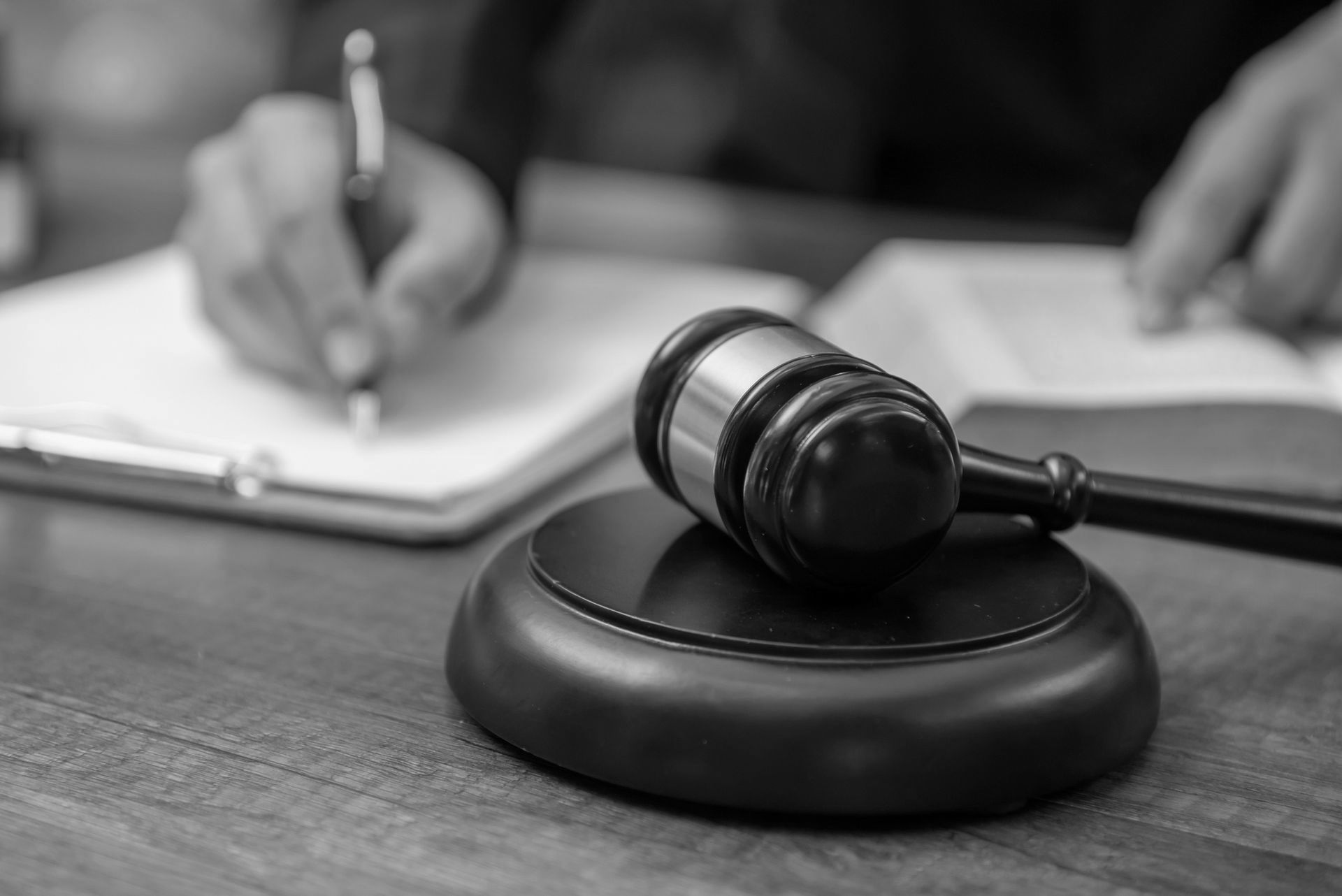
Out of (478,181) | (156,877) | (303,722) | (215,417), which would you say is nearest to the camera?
(156,877)

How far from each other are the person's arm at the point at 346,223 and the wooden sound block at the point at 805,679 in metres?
0.44

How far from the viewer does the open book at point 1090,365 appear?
809 millimetres

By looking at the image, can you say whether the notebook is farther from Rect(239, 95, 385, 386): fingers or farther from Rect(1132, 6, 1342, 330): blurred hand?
Rect(1132, 6, 1342, 330): blurred hand

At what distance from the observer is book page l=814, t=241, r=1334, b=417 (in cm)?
90

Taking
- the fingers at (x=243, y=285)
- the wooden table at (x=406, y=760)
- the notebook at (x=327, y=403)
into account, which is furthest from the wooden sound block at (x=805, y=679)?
the fingers at (x=243, y=285)

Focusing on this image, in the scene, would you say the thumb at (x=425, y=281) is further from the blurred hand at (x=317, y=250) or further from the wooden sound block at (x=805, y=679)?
the wooden sound block at (x=805, y=679)

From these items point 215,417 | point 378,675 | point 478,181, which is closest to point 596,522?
point 378,675

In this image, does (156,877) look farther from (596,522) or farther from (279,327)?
(279,327)

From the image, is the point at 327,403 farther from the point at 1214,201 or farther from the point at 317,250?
the point at 1214,201

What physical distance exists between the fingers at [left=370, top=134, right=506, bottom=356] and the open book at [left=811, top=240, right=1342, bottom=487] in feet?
0.96

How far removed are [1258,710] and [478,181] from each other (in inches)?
32.6

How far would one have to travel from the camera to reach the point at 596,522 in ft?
1.81

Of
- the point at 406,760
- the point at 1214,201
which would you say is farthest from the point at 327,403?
the point at 1214,201

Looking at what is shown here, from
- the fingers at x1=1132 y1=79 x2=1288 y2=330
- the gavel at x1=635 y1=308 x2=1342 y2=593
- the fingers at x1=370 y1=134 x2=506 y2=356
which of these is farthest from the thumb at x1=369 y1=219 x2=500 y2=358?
the fingers at x1=1132 y1=79 x2=1288 y2=330
